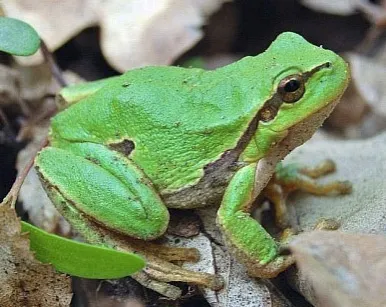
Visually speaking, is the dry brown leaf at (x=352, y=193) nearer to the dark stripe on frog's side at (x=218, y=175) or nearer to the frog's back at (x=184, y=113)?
the dark stripe on frog's side at (x=218, y=175)

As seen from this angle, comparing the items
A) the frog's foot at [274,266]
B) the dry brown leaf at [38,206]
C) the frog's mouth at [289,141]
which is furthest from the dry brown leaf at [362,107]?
the dry brown leaf at [38,206]

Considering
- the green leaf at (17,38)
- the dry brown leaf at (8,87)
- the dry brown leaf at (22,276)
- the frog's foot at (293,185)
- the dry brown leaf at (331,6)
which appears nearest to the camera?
the dry brown leaf at (22,276)

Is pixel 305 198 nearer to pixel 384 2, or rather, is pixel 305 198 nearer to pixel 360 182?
pixel 360 182

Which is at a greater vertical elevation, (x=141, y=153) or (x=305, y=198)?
(x=141, y=153)

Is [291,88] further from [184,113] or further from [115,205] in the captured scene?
[115,205]

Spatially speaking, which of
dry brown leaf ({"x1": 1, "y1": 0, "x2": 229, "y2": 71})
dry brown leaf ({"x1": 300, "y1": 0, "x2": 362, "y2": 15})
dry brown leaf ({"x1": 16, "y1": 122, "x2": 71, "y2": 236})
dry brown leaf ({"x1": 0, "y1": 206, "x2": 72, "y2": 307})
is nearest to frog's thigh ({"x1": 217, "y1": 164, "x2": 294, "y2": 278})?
dry brown leaf ({"x1": 0, "y1": 206, "x2": 72, "y2": 307})

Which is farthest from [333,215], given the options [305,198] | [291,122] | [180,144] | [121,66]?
[121,66]
